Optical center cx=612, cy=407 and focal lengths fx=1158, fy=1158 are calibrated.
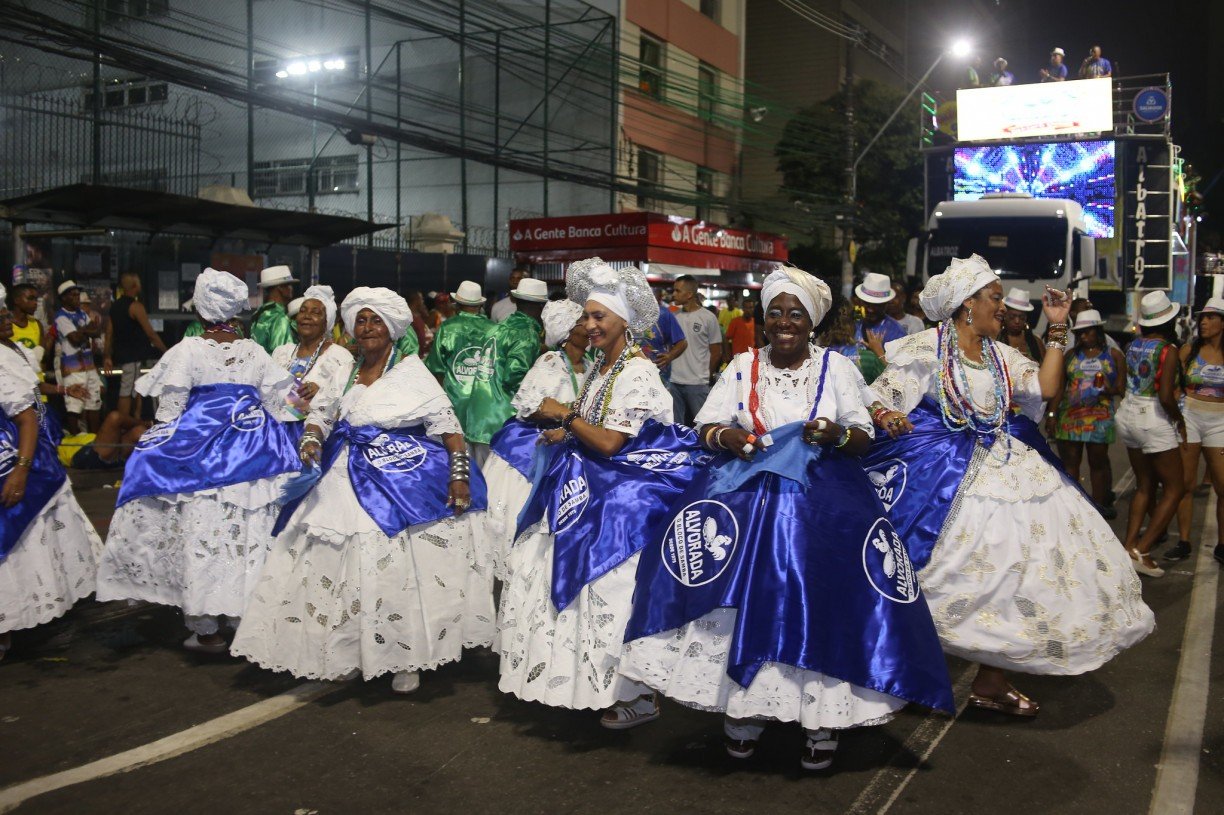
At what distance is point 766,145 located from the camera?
40.9 metres

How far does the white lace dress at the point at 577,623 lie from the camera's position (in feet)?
15.9

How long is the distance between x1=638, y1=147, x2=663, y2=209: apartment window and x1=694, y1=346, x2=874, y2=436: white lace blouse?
26047 mm

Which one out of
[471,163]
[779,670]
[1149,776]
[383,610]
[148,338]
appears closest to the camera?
[779,670]

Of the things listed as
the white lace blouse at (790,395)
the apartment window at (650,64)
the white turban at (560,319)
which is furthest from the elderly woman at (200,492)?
the apartment window at (650,64)

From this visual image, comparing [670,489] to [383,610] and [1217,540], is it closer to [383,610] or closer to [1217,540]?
[383,610]

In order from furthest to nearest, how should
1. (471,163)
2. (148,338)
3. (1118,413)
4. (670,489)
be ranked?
1. (471,163)
2. (148,338)
3. (1118,413)
4. (670,489)

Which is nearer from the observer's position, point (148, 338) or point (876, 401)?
point (876, 401)

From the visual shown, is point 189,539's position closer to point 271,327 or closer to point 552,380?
point 552,380

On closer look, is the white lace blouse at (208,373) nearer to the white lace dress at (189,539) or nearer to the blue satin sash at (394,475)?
the white lace dress at (189,539)

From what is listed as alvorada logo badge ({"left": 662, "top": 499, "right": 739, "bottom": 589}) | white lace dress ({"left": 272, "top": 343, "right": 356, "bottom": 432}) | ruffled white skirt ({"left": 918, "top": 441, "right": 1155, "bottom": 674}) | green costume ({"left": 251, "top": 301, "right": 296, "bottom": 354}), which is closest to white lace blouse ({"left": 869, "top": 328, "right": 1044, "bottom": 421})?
ruffled white skirt ({"left": 918, "top": 441, "right": 1155, "bottom": 674})

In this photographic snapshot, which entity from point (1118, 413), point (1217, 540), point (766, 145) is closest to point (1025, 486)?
point (1118, 413)

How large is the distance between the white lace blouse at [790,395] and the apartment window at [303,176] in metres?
19.3

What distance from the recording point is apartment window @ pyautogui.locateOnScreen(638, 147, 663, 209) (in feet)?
101

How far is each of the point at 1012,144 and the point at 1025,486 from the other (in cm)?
1604
